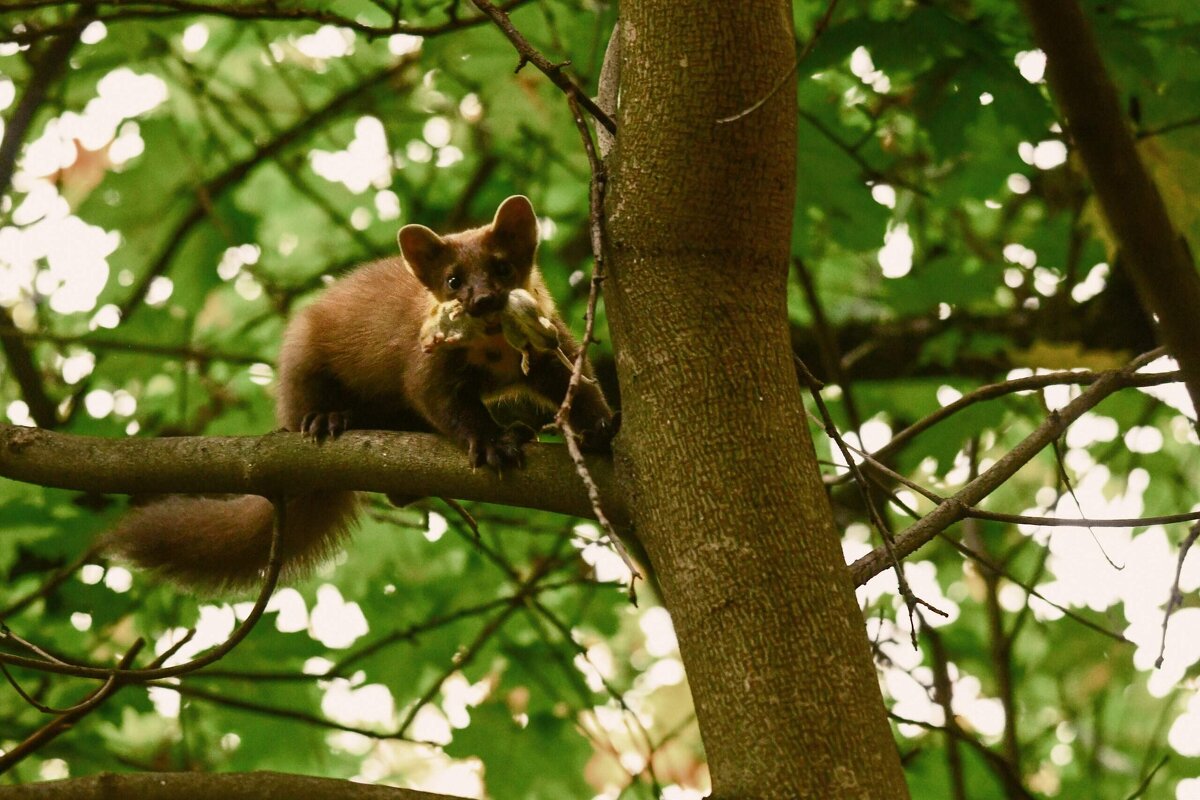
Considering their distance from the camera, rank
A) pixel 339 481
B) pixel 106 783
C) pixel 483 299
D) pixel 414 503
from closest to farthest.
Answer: pixel 106 783 → pixel 339 481 → pixel 483 299 → pixel 414 503

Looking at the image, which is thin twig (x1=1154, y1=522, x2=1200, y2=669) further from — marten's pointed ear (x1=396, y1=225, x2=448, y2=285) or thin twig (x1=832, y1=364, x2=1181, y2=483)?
marten's pointed ear (x1=396, y1=225, x2=448, y2=285)

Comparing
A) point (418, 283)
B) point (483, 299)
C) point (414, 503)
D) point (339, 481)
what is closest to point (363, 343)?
point (418, 283)

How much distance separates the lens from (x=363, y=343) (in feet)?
15.9

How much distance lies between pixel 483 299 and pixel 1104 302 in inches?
131

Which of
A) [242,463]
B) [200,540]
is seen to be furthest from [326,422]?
[242,463]

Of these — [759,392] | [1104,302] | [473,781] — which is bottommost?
[759,392]

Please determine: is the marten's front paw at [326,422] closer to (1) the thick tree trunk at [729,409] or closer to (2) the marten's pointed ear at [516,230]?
(2) the marten's pointed ear at [516,230]

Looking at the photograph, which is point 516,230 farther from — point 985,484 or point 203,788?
point 203,788

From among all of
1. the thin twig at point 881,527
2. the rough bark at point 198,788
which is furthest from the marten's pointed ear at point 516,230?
the rough bark at point 198,788

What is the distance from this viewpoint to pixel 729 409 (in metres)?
2.50

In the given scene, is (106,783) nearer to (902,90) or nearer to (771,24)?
(771,24)

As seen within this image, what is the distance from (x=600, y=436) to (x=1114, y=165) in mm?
1574

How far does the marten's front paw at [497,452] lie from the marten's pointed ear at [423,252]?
136cm

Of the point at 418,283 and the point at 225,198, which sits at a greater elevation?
the point at 225,198
